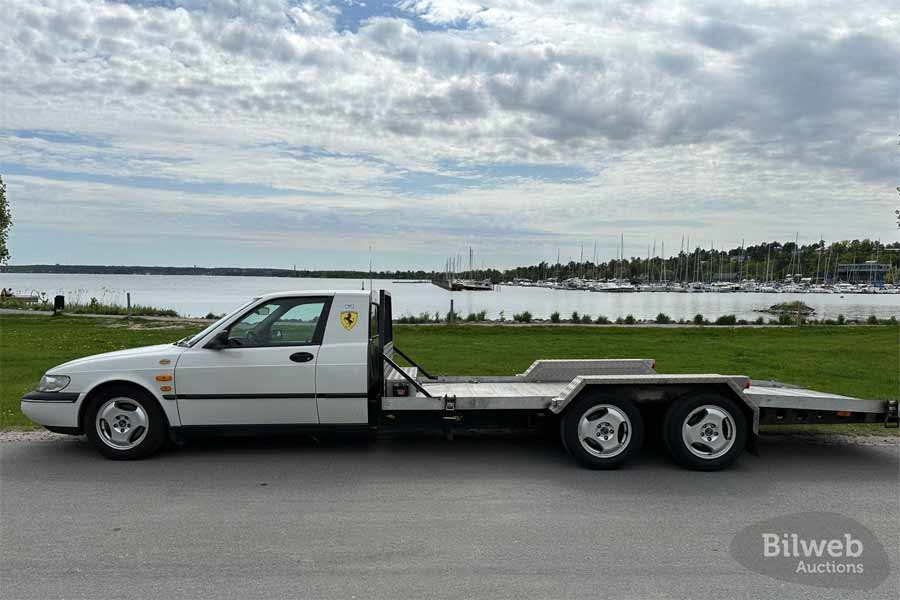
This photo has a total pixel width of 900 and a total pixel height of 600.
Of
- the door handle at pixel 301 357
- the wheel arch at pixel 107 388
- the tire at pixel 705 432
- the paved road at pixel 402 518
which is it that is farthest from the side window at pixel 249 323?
the tire at pixel 705 432

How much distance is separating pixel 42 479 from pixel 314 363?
100 inches

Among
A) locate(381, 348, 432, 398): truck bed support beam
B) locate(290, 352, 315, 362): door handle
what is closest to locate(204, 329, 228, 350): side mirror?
locate(290, 352, 315, 362): door handle

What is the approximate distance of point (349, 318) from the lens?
269 inches

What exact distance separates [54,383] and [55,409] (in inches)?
10.1

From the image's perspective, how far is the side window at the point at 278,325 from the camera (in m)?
6.80

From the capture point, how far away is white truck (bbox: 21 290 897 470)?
6.48 metres

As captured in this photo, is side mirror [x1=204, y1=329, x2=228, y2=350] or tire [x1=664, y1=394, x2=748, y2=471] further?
side mirror [x1=204, y1=329, x2=228, y2=350]

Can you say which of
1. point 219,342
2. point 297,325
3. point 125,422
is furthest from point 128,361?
point 297,325

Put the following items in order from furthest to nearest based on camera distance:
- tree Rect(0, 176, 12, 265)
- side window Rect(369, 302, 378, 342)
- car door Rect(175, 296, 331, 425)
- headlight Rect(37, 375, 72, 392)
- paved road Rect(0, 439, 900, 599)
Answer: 1. tree Rect(0, 176, 12, 265)
2. side window Rect(369, 302, 378, 342)
3. headlight Rect(37, 375, 72, 392)
4. car door Rect(175, 296, 331, 425)
5. paved road Rect(0, 439, 900, 599)

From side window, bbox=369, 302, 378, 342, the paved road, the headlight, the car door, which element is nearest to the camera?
the paved road

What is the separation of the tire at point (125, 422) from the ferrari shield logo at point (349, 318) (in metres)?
1.95

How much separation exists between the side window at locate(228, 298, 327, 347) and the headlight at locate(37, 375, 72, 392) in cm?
164

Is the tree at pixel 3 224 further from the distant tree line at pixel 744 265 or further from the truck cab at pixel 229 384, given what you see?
the distant tree line at pixel 744 265

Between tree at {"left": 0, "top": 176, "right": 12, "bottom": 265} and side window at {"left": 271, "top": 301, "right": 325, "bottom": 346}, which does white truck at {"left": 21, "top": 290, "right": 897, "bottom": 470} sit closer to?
side window at {"left": 271, "top": 301, "right": 325, "bottom": 346}
